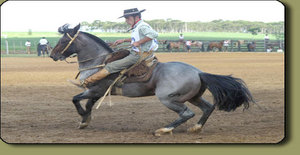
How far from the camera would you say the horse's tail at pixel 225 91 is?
7855 mm

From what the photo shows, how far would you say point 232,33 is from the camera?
75.0 metres

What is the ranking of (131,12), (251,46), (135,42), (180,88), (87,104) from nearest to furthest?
1. (180,88)
2. (135,42)
3. (131,12)
4. (87,104)
5. (251,46)

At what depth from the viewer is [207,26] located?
74125 mm

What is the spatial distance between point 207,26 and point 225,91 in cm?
6728

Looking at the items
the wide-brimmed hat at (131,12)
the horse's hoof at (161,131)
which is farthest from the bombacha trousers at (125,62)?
the horse's hoof at (161,131)

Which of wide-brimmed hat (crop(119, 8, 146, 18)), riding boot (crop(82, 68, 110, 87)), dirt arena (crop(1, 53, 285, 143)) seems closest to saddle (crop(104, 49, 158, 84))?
riding boot (crop(82, 68, 110, 87))

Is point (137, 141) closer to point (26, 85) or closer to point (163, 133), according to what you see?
point (163, 133)

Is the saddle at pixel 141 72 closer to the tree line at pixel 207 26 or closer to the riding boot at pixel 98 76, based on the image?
the riding boot at pixel 98 76

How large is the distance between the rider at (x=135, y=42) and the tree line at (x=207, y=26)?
37.3m

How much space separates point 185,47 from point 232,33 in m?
29.4

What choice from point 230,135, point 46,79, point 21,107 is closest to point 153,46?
A: point 230,135

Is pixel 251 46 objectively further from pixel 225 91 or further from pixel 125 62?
pixel 125 62

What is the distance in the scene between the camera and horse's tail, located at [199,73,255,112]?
7.86m

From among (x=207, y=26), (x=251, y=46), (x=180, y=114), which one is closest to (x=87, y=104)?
(x=180, y=114)
